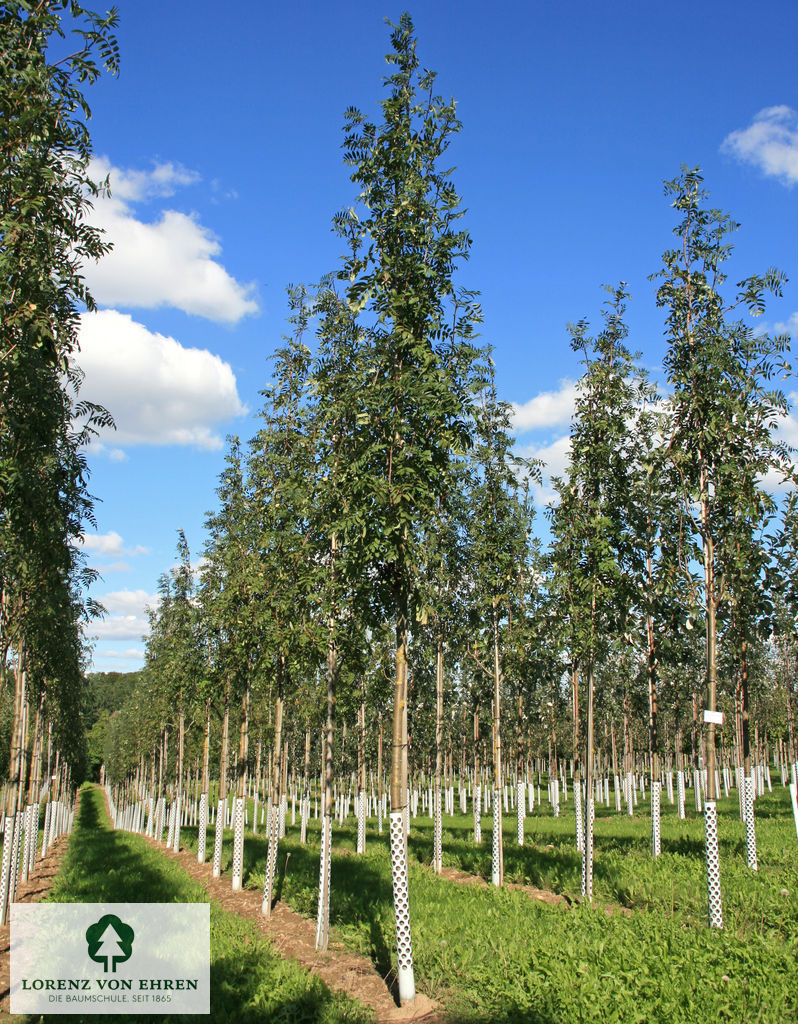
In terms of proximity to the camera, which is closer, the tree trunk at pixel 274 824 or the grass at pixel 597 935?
the grass at pixel 597 935

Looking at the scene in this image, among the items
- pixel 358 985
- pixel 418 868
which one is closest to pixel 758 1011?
pixel 358 985

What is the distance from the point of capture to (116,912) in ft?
38.3

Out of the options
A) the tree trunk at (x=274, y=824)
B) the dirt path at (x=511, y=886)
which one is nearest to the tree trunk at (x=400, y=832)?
the dirt path at (x=511, y=886)

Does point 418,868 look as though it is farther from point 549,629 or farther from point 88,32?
point 88,32

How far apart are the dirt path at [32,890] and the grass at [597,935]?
222 inches

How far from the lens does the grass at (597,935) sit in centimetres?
791

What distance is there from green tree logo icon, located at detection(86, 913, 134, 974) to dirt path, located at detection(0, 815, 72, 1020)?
129 cm

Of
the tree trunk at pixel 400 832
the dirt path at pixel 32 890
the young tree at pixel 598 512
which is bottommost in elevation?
the dirt path at pixel 32 890

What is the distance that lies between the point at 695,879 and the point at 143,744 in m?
37.8

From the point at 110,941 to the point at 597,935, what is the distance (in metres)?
7.87

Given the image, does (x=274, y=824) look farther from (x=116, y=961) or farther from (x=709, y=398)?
(x=709, y=398)

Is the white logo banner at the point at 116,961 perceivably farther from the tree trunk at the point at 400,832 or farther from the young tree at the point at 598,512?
the young tree at the point at 598,512

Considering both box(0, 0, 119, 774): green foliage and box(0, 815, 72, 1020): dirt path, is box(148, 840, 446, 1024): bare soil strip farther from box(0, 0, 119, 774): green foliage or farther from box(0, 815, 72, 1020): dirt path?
box(0, 0, 119, 774): green foliage

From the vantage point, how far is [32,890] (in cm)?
2270
